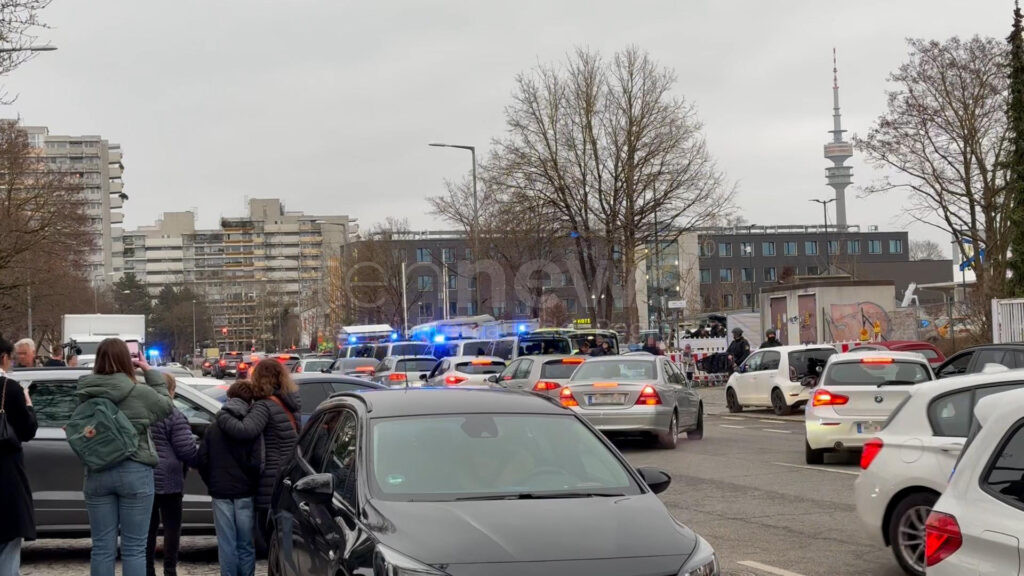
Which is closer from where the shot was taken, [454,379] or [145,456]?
[145,456]

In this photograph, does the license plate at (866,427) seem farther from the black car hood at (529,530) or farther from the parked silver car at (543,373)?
the black car hood at (529,530)

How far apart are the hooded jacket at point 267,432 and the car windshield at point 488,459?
6.42 ft

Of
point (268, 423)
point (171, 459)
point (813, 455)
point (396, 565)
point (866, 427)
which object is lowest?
point (813, 455)

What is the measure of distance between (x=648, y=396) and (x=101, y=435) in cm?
1250

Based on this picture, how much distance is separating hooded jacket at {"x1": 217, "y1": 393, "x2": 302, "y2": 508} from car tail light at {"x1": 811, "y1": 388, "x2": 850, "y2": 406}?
375 inches

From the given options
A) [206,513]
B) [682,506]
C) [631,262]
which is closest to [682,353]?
[631,262]

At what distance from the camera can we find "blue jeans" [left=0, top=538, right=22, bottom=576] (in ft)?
23.4

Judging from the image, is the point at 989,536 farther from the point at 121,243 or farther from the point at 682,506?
the point at 121,243

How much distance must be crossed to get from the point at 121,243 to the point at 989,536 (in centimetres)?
20417

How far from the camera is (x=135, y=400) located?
754 centimetres

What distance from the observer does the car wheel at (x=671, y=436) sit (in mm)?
19234

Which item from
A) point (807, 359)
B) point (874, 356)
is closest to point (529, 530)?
point (874, 356)

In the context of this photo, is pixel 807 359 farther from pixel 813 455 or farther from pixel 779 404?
pixel 813 455

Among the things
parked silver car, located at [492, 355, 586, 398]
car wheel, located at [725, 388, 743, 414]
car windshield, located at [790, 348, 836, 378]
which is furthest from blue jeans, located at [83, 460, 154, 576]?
car wheel, located at [725, 388, 743, 414]
